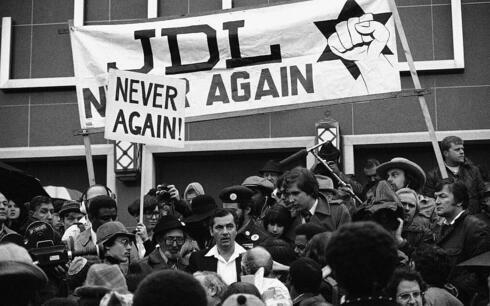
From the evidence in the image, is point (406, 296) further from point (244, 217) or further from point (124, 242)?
point (244, 217)

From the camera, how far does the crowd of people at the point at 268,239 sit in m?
7.51

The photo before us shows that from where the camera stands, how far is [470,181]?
38.7 feet

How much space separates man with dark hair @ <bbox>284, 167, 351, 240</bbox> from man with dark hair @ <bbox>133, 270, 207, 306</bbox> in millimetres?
5759

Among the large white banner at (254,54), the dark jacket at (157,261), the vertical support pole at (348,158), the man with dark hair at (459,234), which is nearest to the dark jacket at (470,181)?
the large white banner at (254,54)

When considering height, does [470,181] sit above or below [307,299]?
above

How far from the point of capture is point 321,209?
1005cm

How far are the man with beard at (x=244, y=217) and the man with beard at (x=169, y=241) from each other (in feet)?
1.95

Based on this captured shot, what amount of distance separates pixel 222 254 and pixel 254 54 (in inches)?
160

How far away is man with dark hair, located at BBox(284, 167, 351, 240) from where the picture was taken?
32.7 ft

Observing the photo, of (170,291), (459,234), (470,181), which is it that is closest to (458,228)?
(459,234)

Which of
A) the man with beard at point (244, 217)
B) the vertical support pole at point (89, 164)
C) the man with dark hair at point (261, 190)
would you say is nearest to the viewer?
the man with beard at point (244, 217)

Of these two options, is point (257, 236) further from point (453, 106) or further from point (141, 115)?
point (453, 106)

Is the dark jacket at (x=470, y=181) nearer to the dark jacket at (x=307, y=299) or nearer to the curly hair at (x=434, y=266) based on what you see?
the curly hair at (x=434, y=266)

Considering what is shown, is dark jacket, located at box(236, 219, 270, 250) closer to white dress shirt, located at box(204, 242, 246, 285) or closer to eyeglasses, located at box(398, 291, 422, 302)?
white dress shirt, located at box(204, 242, 246, 285)
